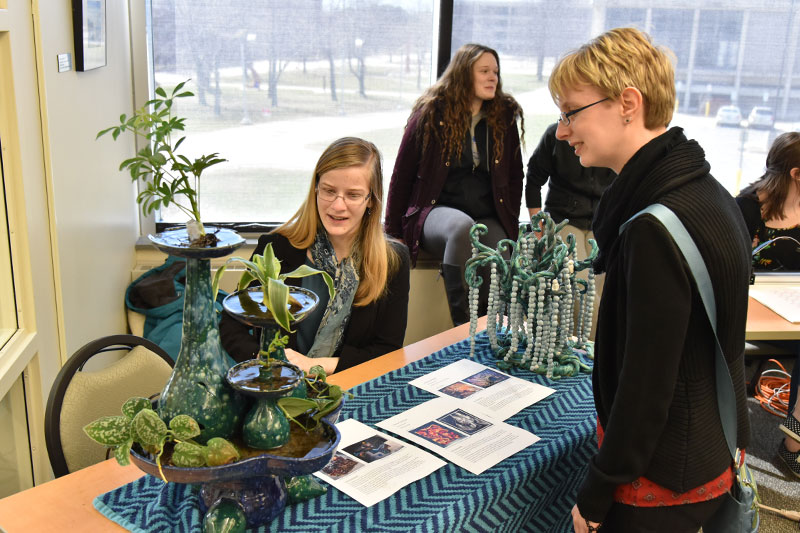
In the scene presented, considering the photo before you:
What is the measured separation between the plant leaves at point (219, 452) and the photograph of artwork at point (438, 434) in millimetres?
563

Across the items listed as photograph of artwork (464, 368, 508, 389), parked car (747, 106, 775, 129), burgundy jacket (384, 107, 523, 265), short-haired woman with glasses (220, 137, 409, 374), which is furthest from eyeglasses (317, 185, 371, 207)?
parked car (747, 106, 775, 129)

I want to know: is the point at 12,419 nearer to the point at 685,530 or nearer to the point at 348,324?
the point at 348,324

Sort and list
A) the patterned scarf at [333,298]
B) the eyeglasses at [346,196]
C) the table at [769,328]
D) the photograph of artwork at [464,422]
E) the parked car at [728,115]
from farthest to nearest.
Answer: the parked car at [728,115] < the table at [769,328] < the patterned scarf at [333,298] < the eyeglasses at [346,196] < the photograph of artwork at [464,422]

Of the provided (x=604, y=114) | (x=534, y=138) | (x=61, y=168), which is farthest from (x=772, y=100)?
(x=61, y=168)

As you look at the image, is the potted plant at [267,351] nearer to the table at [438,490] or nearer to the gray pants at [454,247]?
the table at [438,490]

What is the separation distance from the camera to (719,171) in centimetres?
434

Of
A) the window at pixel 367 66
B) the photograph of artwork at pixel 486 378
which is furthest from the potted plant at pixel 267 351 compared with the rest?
the window at pixel 367 66

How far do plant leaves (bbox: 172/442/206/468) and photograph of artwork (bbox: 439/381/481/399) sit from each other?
2.70 ft

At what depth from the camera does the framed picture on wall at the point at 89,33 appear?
2.48 m

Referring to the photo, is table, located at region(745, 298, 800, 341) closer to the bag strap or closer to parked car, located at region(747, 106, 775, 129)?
the bag strap

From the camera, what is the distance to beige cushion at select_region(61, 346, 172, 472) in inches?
63.4

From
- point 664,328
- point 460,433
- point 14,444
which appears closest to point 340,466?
point 460,433

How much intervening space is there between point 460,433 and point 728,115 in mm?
3360

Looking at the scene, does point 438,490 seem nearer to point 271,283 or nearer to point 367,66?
point 271,283
